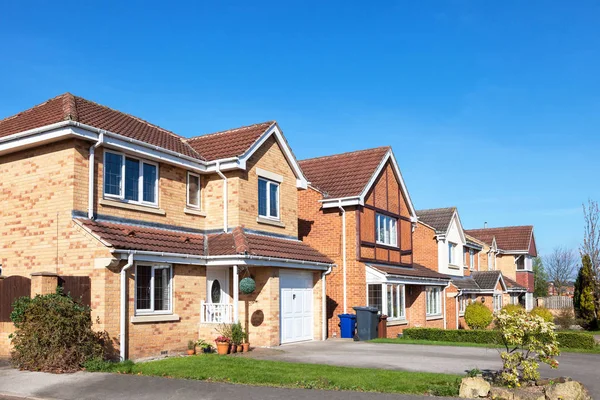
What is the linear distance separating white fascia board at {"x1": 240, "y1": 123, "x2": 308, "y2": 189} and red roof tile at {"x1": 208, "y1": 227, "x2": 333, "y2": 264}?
2.40 m

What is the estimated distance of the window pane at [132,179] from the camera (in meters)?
17.5

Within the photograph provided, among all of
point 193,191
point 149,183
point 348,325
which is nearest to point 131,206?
point 149,183

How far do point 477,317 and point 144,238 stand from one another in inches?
873

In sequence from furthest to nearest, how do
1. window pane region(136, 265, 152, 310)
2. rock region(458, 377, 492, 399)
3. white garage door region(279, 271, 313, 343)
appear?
white garage door region(279, 271, 313, 343), window pane region(136, 265, 152, 310), rock region(458, 377, 492, 399)

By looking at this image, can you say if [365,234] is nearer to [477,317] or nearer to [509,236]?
[477,317]

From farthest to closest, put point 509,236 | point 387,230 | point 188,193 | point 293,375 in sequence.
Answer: point 509,236, point 387,230, point 188,193, point 293,375

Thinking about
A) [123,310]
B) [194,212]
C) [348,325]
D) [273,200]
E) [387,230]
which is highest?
[273,200]

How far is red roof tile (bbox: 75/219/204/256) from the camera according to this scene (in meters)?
15.6

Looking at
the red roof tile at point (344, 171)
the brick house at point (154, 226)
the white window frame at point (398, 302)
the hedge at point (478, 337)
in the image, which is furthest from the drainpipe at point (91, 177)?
the hedge at point (478, 337)

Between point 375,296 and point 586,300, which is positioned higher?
point 375,296

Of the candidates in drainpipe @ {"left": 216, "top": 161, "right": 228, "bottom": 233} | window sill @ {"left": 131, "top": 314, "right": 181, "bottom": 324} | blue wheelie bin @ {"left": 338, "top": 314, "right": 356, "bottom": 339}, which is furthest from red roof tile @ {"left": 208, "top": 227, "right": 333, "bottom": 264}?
blue wheelie bin @ {"left": 338, "top": 314, "right": 356, "bottom": 339}

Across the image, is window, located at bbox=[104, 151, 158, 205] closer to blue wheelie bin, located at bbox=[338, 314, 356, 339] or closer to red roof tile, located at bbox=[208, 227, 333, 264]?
red roof tile, located at bbox=[208, 227, 333, 264]

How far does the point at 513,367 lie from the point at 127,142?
37.4ft

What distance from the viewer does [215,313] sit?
61.4ft
